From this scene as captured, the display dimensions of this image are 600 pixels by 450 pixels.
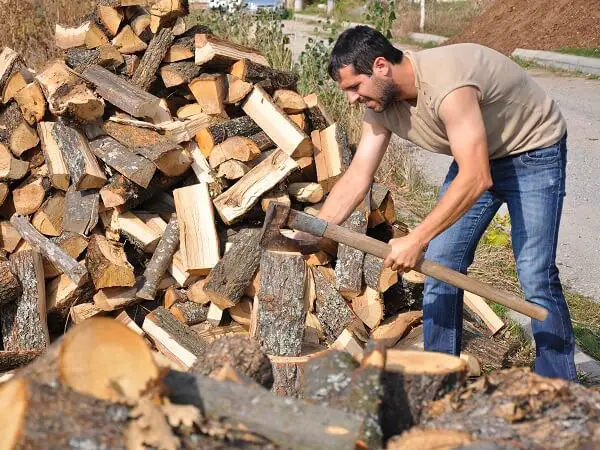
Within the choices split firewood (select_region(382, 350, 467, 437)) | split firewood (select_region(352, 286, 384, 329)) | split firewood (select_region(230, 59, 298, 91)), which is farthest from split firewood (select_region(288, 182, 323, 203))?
split firewood (select_region(382, 350, 467, 437))

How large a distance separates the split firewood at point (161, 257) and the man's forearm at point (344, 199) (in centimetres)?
107

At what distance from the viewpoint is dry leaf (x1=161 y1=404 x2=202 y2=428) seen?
5.14 ft

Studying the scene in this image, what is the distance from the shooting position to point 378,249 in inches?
110

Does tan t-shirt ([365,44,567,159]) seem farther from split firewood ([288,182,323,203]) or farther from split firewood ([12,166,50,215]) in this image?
split firewood ([12,166,50,215])

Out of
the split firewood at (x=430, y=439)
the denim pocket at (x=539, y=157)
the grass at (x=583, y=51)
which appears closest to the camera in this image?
the split firewood at (x=430, y=439)

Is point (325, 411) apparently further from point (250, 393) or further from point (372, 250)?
point (372, 250)

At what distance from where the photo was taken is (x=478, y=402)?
6.08 feet

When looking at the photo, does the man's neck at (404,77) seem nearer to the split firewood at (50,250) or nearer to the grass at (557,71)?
the split firewood at (50,250)

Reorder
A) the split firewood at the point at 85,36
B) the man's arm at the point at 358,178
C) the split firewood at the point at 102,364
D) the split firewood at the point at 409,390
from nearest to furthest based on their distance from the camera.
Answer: the split firewood at the point at 102,364 → the split firewood at the point at 409,390 → the man's arm at the point at 358,178 → the split firewood at the point at 85,36

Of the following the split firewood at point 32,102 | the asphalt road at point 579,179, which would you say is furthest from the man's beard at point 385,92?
the asphalt road at point 579,179

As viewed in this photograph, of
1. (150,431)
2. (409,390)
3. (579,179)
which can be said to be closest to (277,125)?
(409,390)

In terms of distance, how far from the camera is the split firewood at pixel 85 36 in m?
4.51

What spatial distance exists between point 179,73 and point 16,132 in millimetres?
1000

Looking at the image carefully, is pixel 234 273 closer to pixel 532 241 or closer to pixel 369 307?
pixel 369 307
